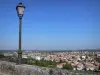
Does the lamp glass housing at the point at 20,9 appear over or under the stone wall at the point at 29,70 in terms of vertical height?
over

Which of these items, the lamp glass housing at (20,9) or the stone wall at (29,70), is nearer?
the stone wall at (29,70)

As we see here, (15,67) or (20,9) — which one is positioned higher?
(20,9)

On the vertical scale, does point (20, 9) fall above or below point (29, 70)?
above

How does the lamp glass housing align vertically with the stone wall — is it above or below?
above

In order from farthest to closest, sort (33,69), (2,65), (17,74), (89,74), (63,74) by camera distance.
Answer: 1. (2,65)
2. (17,74)
3. (33,69)
4. (63,74)
5. (89,74)

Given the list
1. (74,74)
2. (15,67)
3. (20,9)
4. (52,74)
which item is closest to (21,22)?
(20,9)

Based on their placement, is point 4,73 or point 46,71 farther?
point 4,73

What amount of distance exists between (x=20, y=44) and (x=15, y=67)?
868 millimetres

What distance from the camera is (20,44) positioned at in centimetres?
586

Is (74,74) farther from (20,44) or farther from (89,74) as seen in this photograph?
(20,44)

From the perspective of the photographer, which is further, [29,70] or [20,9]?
[20,9]

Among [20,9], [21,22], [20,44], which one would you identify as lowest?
[20,44]

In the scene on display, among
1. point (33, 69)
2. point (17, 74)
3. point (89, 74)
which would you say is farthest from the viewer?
point (17, 74)

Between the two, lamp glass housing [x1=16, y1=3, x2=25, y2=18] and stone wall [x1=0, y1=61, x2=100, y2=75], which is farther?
lamp glass housing [x1=16, y1=3, x2=25, y2=18]
